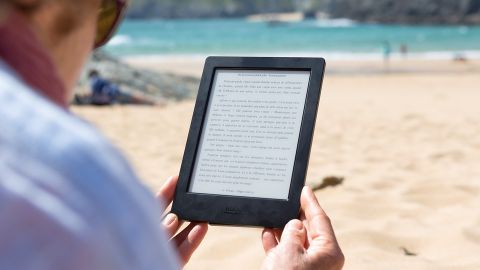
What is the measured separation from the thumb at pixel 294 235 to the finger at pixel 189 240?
0.80ft

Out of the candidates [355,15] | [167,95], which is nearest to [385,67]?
[167,95]

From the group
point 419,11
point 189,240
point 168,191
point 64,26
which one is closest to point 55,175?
point 64,26

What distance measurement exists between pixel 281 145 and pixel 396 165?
10.3 feet

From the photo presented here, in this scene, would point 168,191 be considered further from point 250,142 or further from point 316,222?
point 316,222

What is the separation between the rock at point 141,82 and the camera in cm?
1138

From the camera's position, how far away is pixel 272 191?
194 cm

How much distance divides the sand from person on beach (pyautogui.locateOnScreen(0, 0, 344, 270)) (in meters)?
0.40

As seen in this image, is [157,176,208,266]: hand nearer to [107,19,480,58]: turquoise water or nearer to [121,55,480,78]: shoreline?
[121,55,480,78]: shoreline

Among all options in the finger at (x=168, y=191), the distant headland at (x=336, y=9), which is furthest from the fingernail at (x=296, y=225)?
the distant headland at (x=336, y=9)

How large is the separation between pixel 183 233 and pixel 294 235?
0.36 metres

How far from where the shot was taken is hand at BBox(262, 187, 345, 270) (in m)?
1.64

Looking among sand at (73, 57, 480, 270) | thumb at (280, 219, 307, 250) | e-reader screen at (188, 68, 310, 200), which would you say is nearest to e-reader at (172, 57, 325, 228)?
e-reader screen at (188, 68, 310, 200)

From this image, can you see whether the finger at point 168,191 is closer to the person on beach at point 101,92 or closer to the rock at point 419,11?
the person on beach at point 101,92

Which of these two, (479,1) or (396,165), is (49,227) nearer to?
(396,165)
